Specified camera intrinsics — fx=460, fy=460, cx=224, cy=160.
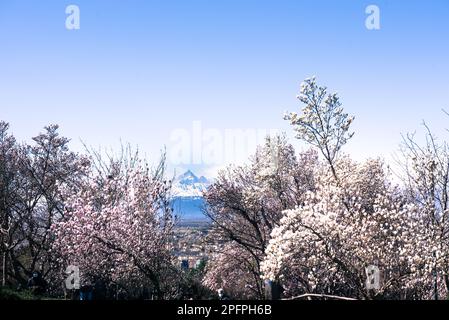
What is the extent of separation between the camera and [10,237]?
27719mm

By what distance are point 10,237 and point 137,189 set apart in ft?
45.9

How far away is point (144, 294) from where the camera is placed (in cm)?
1861

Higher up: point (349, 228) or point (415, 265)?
point (349, 228)

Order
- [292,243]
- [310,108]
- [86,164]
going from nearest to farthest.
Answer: [292,243] < [310,108] < [86,164]

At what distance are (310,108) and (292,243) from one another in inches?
346

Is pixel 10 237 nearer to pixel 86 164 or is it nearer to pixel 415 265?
pixel 86 164

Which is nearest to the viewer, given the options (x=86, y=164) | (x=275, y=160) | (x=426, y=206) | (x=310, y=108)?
(x=426, y=206)

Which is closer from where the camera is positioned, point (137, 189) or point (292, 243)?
point (292, 243)
